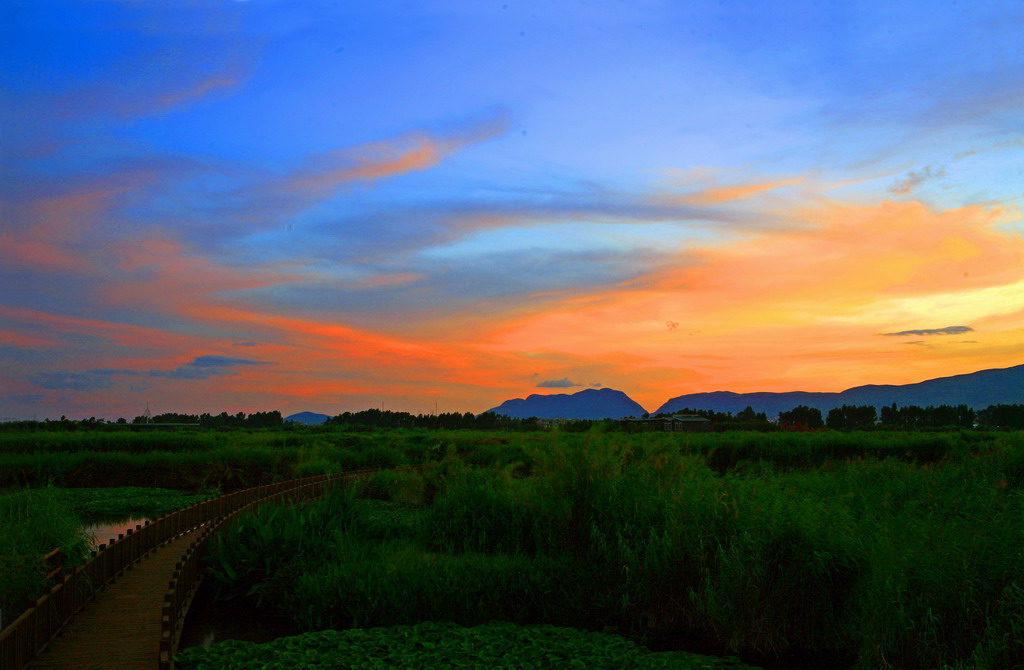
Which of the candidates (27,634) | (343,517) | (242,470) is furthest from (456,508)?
(242,470)

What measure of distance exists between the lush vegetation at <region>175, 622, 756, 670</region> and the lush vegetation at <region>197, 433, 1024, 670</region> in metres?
1.02

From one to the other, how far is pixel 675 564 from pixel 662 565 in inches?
7.9

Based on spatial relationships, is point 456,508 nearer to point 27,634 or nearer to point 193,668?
point 193,668

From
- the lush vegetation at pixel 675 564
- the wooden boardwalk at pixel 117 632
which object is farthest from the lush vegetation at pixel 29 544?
the lush vegetation at pixel 675 564

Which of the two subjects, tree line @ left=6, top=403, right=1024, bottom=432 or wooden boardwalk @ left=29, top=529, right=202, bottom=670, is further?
tree line @ left=6, top=403, right=1024, bottom=432

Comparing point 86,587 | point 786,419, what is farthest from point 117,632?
point 786,419

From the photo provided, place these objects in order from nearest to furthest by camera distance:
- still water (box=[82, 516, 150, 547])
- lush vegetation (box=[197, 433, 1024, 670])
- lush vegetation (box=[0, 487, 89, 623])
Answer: lush vegetation (box=[197, 433, 1024, 670])
lush vegetation (box=[0, 487, 89, 623])
still water (box=[82, 516, 150, 547])

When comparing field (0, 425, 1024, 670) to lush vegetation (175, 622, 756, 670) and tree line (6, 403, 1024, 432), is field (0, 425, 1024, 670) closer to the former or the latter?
lush vegetation (175, 622, 756, 670)

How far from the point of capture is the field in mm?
10156

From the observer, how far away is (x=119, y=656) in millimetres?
9445

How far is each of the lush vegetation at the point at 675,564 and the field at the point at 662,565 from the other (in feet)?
0.10

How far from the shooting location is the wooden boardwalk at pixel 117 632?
363 inches

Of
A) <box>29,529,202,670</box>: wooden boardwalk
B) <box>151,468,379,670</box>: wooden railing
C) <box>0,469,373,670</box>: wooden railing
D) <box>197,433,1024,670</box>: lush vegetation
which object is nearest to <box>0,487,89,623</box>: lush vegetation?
<box>0,469,373,670</box>: wooden railing

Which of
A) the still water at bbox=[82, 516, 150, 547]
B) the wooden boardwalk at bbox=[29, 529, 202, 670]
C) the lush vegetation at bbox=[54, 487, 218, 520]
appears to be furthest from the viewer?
the lush vegetation at bbox=[54, 487, 218, 520]
